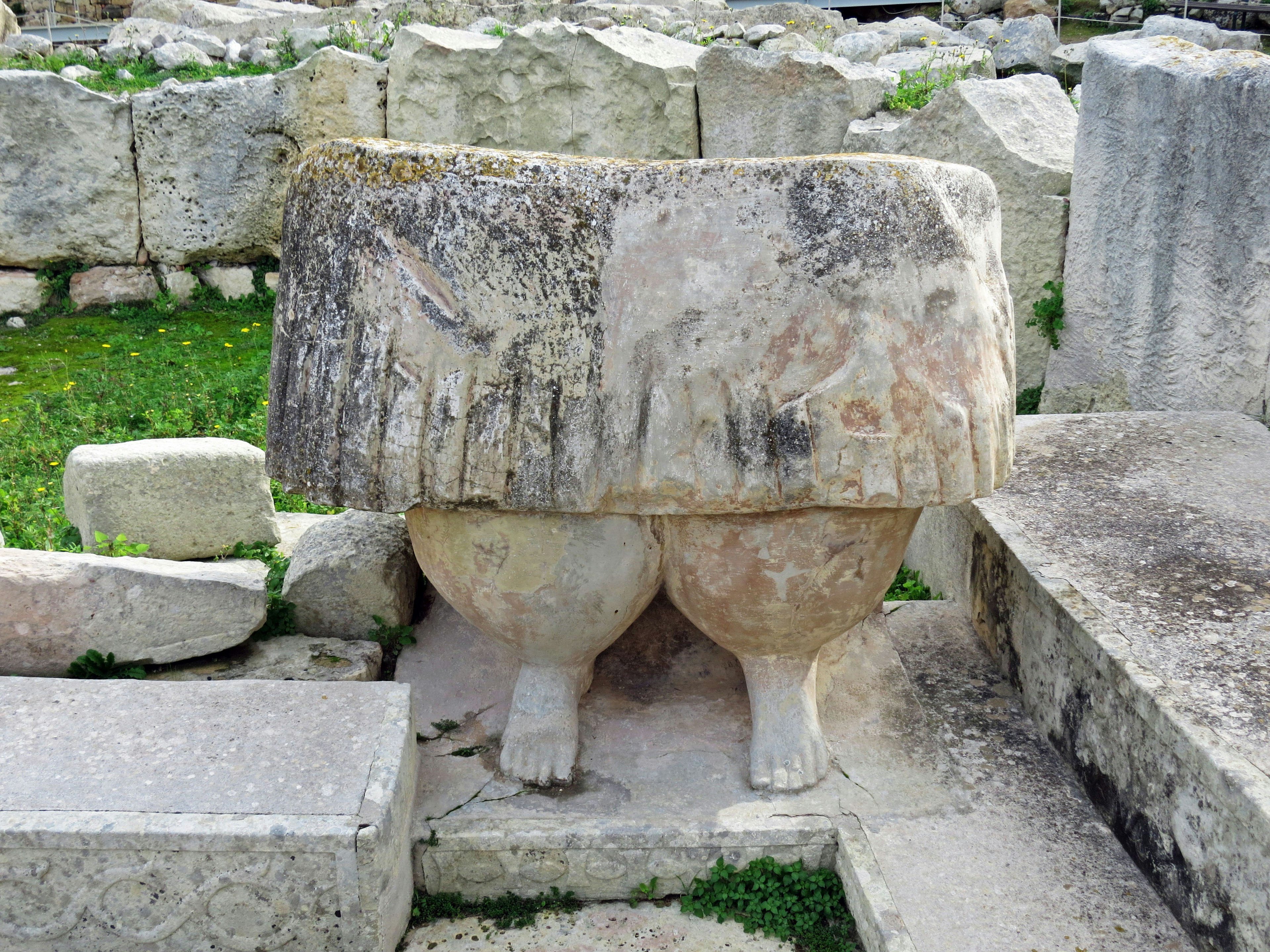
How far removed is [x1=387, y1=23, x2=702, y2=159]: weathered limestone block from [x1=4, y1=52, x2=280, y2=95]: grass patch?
42.9 inches

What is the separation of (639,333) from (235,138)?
5200 millimetres

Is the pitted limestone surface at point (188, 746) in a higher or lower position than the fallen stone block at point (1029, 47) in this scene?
lower

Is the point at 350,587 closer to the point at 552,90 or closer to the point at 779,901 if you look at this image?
the point at 779,901

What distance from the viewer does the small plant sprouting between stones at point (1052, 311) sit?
4.25 meters

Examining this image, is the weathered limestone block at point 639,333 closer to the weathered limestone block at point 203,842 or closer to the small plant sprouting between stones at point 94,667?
the weathered limestone block at point 203,842

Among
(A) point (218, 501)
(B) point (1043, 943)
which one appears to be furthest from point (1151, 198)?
(A) point (218, 501)

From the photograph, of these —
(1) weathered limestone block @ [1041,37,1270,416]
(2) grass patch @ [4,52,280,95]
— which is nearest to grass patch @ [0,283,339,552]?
(2) grass patch @ [4,52,280,95]

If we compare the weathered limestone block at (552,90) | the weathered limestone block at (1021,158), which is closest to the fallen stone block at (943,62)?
the weathered limestone block at (1021,158)

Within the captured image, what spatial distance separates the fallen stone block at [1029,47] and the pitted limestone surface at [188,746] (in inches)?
231

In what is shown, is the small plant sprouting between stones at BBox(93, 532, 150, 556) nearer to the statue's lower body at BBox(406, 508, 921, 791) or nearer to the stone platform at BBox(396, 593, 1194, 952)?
the stone platform at BBox(396, 593, 1194, 952)

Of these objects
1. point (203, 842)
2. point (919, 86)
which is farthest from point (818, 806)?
point (919, 86)

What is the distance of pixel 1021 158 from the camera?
168 inches

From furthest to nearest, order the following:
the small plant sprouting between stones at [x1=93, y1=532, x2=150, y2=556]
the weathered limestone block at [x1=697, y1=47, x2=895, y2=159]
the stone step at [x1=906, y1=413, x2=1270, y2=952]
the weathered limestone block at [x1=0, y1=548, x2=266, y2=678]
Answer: the weathered limestone block at [x1=697, y1=47, x2=895, y2=159], the small plant sprouting between stones at [x1=93, y1=532, x2=150, y2=556], the weathered limestone block at [x1=0, y1=548, x2=266, y2=678], the stone step at [x1=906, y1=413, x2=1270, y2=952]

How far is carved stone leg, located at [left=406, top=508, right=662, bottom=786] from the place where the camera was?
7.01 ft
